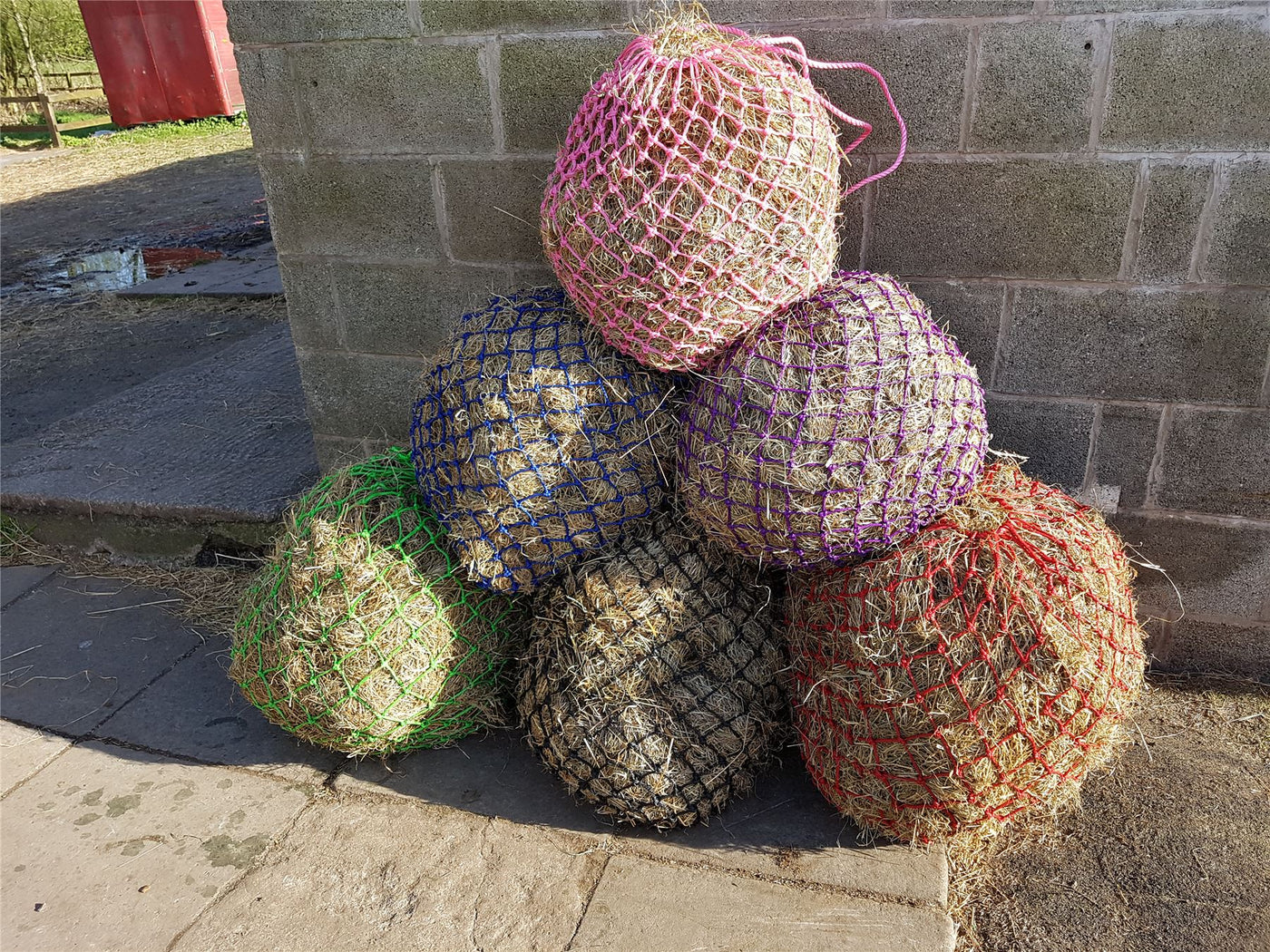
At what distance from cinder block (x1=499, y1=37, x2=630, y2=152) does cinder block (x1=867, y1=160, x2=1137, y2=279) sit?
0.88 m

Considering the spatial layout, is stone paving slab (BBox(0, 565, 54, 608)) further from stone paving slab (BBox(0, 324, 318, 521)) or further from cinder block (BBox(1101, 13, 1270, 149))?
cinder block (BBox(1101, 13, 1270, 149))

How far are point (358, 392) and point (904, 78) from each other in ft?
6.87

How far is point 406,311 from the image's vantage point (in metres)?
3.15

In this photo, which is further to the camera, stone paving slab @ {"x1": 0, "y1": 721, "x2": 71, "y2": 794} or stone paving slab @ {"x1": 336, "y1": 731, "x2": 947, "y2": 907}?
stone paving slab @ {"x1": 0, "y1": 721, "x2": 71, "y2": 794}

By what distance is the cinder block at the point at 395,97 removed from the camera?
9.07 ft

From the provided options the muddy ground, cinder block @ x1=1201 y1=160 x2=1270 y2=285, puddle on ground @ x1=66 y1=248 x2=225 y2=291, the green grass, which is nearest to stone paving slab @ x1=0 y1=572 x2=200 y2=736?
cinder block @ x1=1201 y1=160 x2=1270 y2=285

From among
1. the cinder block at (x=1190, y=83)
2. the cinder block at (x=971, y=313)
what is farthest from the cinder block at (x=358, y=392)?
the cinder block at (x=1190, y=83)

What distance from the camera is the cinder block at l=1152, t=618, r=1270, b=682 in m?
2.77

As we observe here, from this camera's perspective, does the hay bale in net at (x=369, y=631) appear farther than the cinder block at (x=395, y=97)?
No

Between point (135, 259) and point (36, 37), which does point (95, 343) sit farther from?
point (36, 37)

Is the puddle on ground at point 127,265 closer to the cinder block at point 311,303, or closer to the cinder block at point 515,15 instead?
the cinder block at point 311,303

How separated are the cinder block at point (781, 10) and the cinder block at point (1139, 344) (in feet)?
2.88

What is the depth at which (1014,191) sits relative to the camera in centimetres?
246

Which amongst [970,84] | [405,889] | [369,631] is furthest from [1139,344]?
[405,889]
